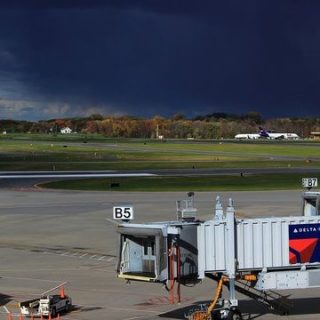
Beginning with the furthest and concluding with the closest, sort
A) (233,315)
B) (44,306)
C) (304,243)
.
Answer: (44,306) → (304,243) → (233,315)

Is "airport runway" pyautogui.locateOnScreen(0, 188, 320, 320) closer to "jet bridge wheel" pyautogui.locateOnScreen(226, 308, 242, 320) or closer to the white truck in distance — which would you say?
the white truck in distance

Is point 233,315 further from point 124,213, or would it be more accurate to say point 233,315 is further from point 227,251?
point 124,213

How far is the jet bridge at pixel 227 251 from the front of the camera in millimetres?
22031

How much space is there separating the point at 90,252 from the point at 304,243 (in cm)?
2054

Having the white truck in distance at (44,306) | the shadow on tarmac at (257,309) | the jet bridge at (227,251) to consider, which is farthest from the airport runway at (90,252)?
the jet bridge at (227,251)

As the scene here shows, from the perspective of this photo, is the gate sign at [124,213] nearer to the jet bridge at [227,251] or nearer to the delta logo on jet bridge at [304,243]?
the jet bridge at [227,251]

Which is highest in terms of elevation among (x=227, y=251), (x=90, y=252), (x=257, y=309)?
(x=227, y=251)

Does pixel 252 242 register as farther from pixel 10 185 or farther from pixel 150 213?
pixel 10 185

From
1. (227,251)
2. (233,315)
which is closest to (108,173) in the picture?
(233,315)

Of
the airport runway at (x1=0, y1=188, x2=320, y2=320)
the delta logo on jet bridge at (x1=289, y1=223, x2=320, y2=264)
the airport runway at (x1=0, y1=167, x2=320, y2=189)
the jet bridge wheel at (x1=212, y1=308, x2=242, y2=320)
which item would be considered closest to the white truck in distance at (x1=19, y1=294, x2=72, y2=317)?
the airport runway at (x1=0, y1=188, x2=320, y2=320)

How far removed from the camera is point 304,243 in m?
23.2

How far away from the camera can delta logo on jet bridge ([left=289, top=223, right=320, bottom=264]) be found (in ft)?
75.7

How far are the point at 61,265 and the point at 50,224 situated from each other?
59.2 feet

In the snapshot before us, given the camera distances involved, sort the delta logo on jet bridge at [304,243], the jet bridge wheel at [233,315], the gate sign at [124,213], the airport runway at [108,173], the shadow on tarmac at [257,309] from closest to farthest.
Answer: the jet bridge wheel at [233,315] → the gate sign at [124,213] → the delta logo on jet bridge at [304,243] → the shadow on tarmac at [257,309] → the airport runway at [108,173]
